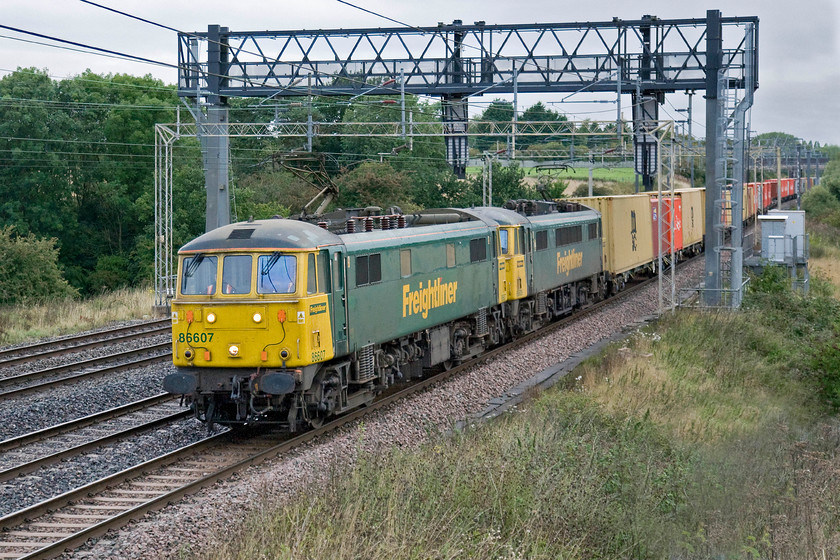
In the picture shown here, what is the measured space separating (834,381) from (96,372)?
15.0 m

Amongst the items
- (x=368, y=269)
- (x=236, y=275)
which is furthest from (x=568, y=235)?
(x=236, y=275)

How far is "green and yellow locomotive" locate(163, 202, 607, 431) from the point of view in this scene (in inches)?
514

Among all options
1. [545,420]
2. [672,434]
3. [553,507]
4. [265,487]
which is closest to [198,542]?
[265,487]

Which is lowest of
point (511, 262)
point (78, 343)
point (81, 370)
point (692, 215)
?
point (81, 370)

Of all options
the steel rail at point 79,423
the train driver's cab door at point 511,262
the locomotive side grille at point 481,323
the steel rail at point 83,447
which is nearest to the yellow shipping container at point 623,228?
the train driver's cab door at point 511,262

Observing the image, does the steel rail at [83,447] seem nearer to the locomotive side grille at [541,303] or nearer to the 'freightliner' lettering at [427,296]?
the 'freightliner' lettering at [427,296]

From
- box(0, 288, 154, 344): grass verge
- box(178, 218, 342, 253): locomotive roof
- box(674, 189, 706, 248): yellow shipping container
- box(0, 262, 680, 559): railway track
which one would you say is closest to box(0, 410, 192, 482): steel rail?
box(0, 262, 680, 559): railway track

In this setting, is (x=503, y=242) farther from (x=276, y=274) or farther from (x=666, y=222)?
(x=666, y=222)

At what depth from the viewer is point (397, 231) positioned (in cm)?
1650

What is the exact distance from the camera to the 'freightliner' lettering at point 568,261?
25.7 m

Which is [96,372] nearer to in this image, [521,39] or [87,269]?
[521,39]

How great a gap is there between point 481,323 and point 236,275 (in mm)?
8271

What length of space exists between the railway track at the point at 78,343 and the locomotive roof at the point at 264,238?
331 inches

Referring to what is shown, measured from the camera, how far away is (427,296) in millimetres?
17359
